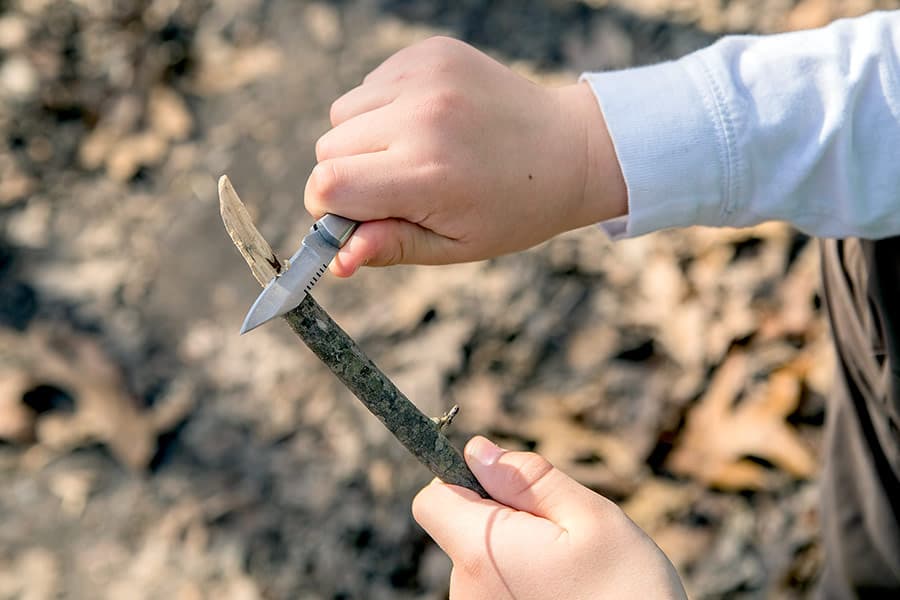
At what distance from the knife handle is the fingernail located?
0.25m

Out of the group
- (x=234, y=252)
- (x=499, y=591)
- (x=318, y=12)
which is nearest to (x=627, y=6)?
(x=318, y=12)

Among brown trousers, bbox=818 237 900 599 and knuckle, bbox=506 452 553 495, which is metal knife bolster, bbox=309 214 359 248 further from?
brown trousers, bbox=818 237 900 599

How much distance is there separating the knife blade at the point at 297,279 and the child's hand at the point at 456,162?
25 mm

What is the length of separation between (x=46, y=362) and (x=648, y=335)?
1403 millimetres

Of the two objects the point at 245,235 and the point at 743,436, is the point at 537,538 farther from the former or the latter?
the point at 743,436

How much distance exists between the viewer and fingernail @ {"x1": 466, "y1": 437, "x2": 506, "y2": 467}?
0.91 m

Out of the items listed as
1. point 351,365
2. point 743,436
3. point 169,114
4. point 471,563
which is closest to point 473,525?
point 471,563

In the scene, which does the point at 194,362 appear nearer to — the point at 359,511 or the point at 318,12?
the point at 359,511

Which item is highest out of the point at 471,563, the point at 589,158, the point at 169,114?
the point at 589,158

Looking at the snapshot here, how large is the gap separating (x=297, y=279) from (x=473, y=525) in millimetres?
312

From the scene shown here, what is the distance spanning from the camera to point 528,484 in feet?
2.96

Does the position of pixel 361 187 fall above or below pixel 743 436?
above

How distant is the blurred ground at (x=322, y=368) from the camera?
169 centimetres

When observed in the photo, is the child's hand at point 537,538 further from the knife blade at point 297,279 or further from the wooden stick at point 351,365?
the knife blade at point 297,279
